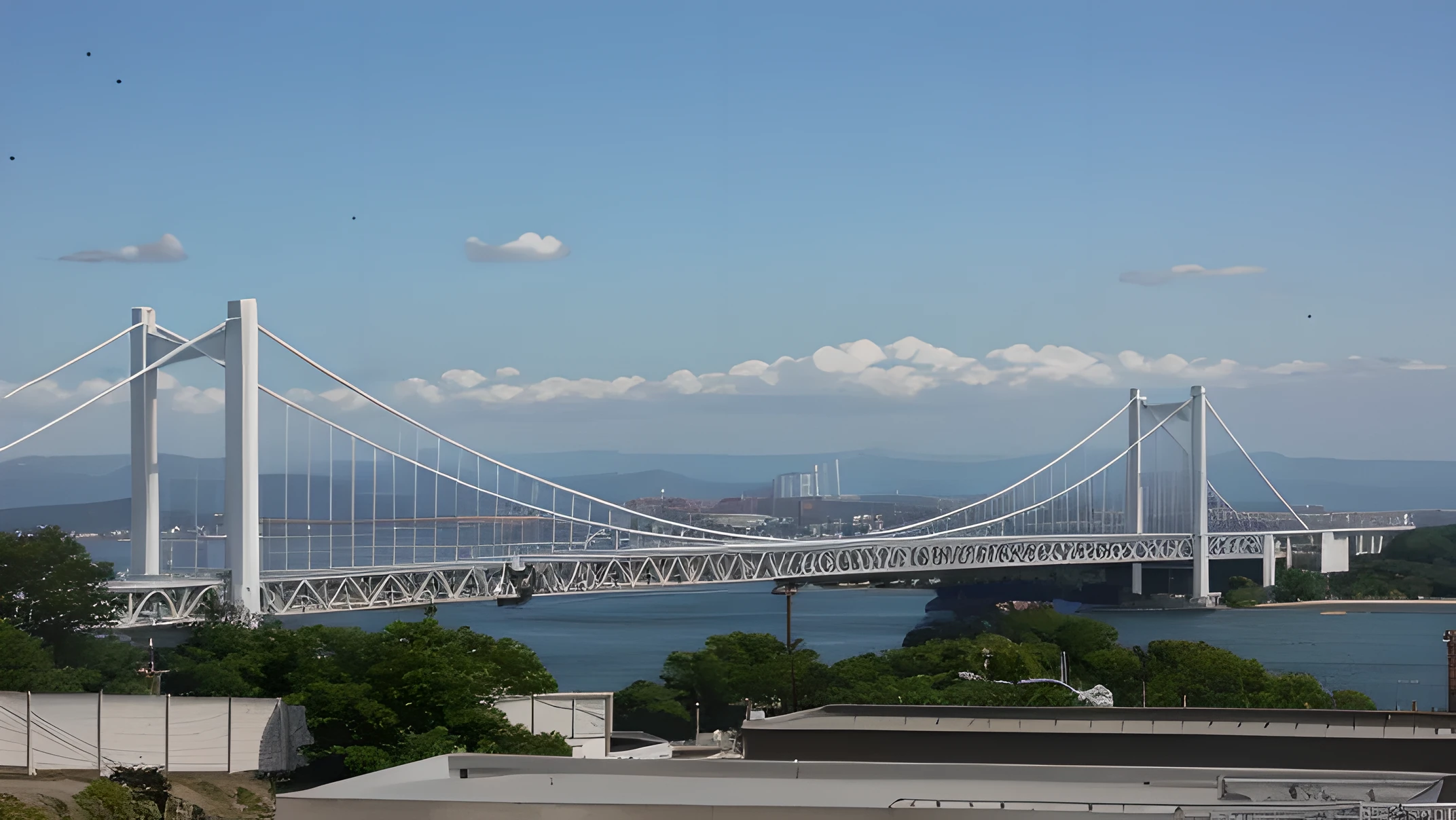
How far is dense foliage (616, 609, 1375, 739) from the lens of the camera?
24.5m

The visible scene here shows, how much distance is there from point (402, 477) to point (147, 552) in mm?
10006

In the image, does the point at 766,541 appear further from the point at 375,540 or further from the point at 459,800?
the point at 459,800

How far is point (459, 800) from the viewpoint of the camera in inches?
262

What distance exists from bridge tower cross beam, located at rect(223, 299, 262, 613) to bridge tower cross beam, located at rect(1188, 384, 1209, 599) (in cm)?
4007

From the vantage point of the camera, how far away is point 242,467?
87.8 ft

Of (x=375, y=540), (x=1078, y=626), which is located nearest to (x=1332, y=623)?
(x=1078, y=626)

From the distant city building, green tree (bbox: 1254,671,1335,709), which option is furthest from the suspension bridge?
the distant city building

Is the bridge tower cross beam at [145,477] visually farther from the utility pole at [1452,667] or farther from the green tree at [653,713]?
the utility pole at [1452,667]

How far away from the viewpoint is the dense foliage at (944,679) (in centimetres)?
2447

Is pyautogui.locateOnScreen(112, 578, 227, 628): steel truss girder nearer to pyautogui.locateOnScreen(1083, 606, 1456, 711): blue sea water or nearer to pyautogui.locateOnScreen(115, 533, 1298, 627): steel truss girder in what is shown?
pyautogui.locateOnScreen(115, 533, 1298, 627): steel truss girder

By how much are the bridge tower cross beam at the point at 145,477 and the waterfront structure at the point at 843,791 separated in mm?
20105

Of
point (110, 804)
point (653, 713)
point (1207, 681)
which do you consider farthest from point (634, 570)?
point (110, 804)

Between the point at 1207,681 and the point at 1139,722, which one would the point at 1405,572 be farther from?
the point at 1139,722

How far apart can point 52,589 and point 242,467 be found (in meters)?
3.62
